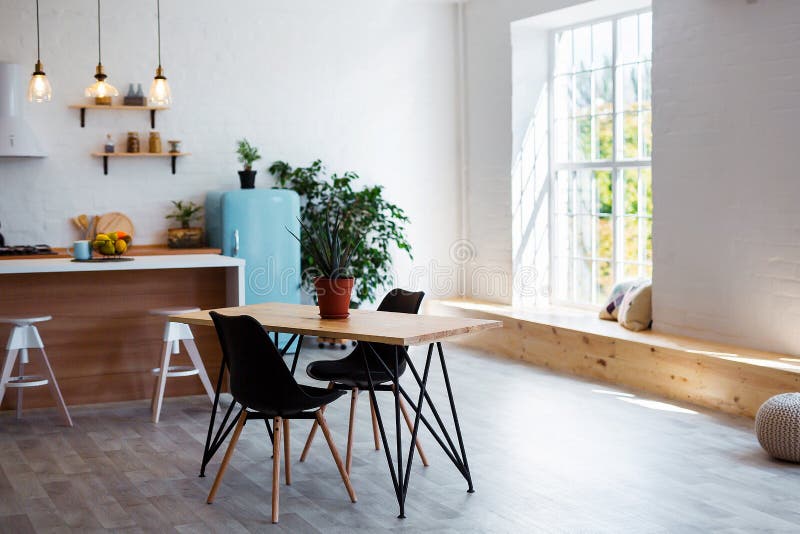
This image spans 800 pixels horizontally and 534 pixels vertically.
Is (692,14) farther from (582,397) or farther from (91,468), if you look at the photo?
(91,468)

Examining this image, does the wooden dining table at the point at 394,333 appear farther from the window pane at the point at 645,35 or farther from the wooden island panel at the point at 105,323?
the window pane at the point at 645,35

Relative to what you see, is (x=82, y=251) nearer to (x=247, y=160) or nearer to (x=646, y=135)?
(x=247, y=160)

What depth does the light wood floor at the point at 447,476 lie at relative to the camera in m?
3.85

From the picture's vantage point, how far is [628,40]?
7.49 meters

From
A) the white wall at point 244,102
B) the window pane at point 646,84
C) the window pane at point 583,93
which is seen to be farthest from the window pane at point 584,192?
the white wall at point 244,102

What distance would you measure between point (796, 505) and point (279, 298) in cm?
465

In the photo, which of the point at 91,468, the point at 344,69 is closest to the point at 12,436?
the point at 91,468

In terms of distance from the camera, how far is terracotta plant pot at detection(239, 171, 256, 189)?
25.6 feet

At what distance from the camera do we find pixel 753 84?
584 centimetres

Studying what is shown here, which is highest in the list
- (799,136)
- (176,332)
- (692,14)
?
(692,14)

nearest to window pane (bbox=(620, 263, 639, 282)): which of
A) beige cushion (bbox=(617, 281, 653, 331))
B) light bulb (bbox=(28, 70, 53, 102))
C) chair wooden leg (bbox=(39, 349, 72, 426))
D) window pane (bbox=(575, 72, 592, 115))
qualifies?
beige cushion (bbox=(617, 281, 653, 331))

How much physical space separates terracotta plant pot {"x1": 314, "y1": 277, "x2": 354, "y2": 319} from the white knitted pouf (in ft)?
6.85

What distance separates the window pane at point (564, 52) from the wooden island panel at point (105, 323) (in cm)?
370

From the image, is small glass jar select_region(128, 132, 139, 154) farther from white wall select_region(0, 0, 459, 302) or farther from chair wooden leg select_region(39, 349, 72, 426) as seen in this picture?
chair wooden leg select_region(39, 349, 72, 426)
